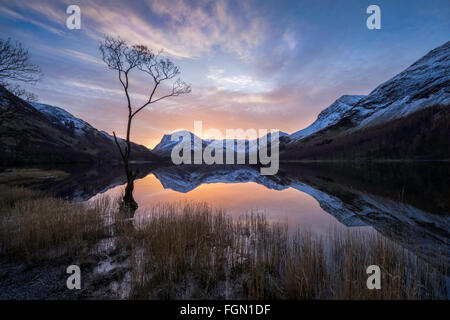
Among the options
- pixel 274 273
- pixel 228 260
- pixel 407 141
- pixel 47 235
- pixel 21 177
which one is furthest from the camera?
pixel 407 141

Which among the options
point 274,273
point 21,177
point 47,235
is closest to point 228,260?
point 274,273

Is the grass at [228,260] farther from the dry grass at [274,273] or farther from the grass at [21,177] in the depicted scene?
the grass at [21,177]

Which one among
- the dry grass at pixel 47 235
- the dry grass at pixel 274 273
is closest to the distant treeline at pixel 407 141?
the dry grass at pixel 274 273

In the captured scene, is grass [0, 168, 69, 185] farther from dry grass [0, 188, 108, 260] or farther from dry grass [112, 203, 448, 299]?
dry grass [112, 203, 448, 299]

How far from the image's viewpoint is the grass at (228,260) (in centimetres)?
442

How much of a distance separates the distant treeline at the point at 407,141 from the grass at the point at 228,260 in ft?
387

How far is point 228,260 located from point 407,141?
144 metres

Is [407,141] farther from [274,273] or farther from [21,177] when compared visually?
[21,177]

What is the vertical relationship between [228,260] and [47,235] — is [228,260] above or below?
below

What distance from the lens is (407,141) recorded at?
104m

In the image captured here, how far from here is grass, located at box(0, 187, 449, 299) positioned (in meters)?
4.42

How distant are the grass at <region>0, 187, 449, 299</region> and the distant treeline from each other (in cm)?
11786

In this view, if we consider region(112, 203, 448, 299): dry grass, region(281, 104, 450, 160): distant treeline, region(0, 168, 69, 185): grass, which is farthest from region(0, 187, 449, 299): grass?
region(281, 104, 450, 160): distant treeline
